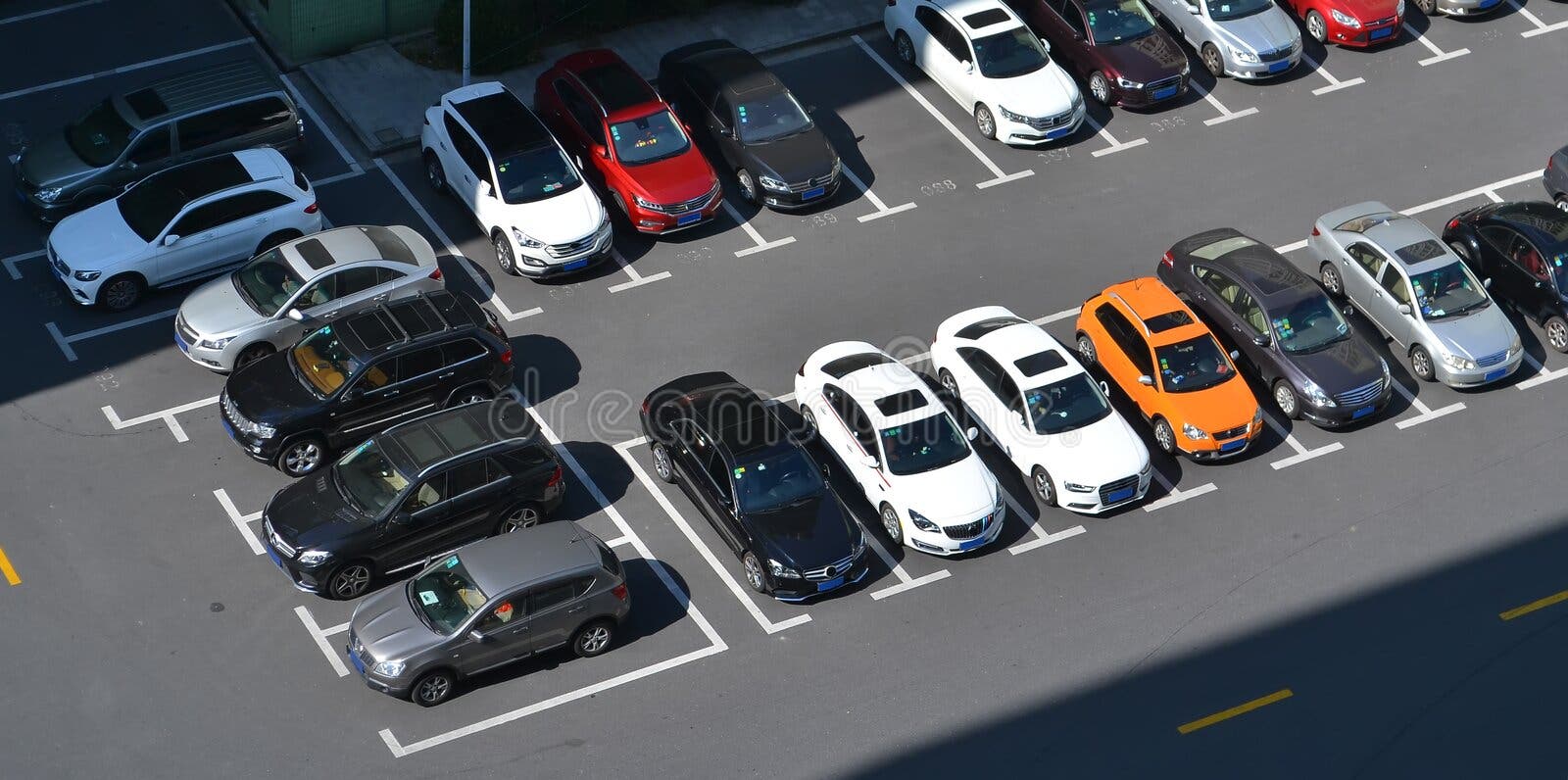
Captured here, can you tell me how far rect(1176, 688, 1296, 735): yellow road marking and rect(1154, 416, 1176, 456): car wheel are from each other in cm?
431

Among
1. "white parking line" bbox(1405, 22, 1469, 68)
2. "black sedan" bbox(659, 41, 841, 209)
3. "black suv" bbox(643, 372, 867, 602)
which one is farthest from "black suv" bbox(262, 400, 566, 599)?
"white parking line" bbox(1405, 22, 1469, 68)

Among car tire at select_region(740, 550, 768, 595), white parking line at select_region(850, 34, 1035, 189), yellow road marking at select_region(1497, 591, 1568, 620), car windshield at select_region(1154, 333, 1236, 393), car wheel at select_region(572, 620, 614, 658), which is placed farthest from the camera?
white parking line at select_region(850, 34, 1035, 189)

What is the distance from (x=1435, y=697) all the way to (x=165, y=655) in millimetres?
15834

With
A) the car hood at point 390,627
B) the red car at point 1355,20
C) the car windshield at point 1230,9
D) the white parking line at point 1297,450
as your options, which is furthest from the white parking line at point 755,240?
the red car at point 1355,20

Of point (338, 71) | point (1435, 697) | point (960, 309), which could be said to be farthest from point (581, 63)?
point (1435, 697)

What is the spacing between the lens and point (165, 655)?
22891 millimetres

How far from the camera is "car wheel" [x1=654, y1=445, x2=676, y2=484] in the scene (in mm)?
25469

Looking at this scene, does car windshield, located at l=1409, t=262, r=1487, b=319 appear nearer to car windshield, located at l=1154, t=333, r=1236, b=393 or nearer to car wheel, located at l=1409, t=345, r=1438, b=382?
car wheel, located at l=1409, t=345, r=1438, b=382

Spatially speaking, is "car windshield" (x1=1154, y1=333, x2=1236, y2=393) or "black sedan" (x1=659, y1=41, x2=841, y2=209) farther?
"black sedan" (x1=659, y1=41, x2=841, y2=209)

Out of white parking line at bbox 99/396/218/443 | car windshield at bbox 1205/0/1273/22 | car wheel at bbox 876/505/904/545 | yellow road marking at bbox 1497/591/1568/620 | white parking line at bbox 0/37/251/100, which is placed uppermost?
car windshield at bbox 1205/0/1273/22

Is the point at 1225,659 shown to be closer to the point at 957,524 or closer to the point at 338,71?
the point at 957,524

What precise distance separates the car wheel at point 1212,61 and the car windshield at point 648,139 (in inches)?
395

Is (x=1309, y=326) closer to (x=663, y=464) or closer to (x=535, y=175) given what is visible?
(x=663, y=464)

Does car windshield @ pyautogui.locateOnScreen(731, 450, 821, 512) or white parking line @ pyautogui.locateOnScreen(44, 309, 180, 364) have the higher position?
car windshield @ pyautogui.locateOnScreen(731, 450, 821, 512)
